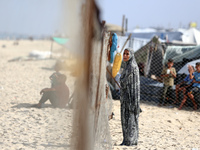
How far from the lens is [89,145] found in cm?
331

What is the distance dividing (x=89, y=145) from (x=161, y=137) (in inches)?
84.7

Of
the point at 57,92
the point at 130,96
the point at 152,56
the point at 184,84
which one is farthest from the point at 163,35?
the point at 130,96

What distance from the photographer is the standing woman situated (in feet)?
13.8

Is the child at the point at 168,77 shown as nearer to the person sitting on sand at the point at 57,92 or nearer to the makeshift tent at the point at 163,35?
the person sitting on sand at the point at 57,92

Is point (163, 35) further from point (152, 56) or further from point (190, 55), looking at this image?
point (190, 55)

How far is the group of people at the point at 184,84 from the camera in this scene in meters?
7.34

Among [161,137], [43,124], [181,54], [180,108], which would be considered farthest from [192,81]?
[43,124]

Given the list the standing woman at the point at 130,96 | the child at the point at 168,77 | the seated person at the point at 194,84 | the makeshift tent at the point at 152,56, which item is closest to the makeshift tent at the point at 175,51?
the makeshift tent at the point at 152,56

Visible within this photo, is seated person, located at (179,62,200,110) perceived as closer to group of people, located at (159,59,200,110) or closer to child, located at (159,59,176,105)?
group of people, located at (159,59,200,110)

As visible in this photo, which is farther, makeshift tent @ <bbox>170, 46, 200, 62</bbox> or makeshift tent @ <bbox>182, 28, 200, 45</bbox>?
makeshift tent @ <bbox>182, 28, 200, 45</bbox>

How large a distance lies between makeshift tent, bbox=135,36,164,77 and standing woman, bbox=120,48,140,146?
6.16 m

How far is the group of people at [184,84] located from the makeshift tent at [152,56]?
2452 millimetres

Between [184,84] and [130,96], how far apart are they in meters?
3.91

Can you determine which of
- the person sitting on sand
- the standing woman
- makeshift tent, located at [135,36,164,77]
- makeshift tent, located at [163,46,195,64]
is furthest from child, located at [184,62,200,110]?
the standing woman
